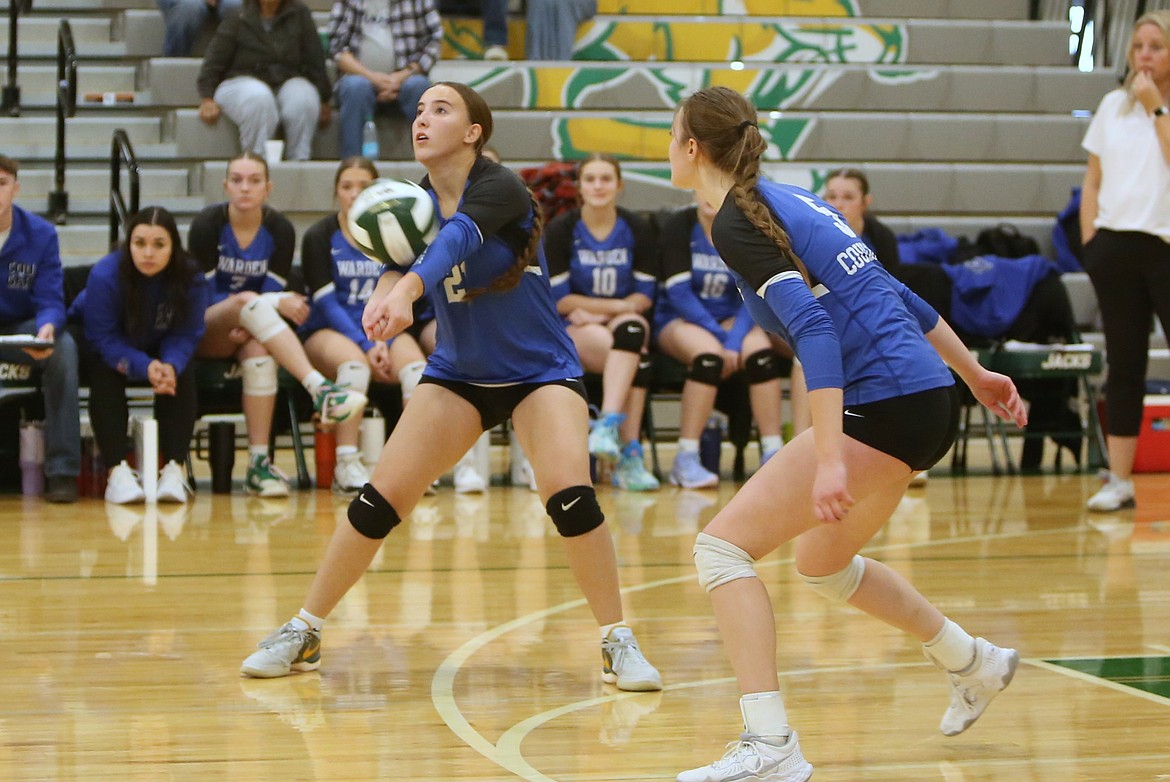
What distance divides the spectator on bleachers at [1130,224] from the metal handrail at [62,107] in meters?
5.53

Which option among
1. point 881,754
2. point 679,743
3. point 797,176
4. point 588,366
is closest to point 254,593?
point 679,743

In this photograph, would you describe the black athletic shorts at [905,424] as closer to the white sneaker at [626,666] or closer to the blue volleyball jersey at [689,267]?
the white sneaker at [626,666]

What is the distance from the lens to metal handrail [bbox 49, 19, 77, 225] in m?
8.20

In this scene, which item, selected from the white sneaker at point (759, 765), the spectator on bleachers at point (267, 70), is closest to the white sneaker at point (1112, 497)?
the white sneaker at point (759, 765)

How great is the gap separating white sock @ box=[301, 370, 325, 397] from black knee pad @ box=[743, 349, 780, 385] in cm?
199

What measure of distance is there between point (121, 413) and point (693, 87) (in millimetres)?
4914

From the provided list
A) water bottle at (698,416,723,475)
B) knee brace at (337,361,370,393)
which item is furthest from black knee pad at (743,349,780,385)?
knee brace at (337,361,370,393)

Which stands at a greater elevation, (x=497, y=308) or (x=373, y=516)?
(x=497, y=308)

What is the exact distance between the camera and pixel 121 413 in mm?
6309

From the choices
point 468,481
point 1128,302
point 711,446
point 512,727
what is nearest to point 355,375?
point 468,481

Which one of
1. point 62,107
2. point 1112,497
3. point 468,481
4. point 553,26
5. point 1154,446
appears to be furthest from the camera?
point 553,26

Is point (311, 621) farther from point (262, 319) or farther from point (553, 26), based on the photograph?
point (553, 26)

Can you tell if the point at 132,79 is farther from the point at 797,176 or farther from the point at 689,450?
the point at 689,450

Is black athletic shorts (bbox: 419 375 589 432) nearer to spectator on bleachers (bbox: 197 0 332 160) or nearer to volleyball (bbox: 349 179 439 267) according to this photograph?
volleyball (bbox: 349 179 439 267)
